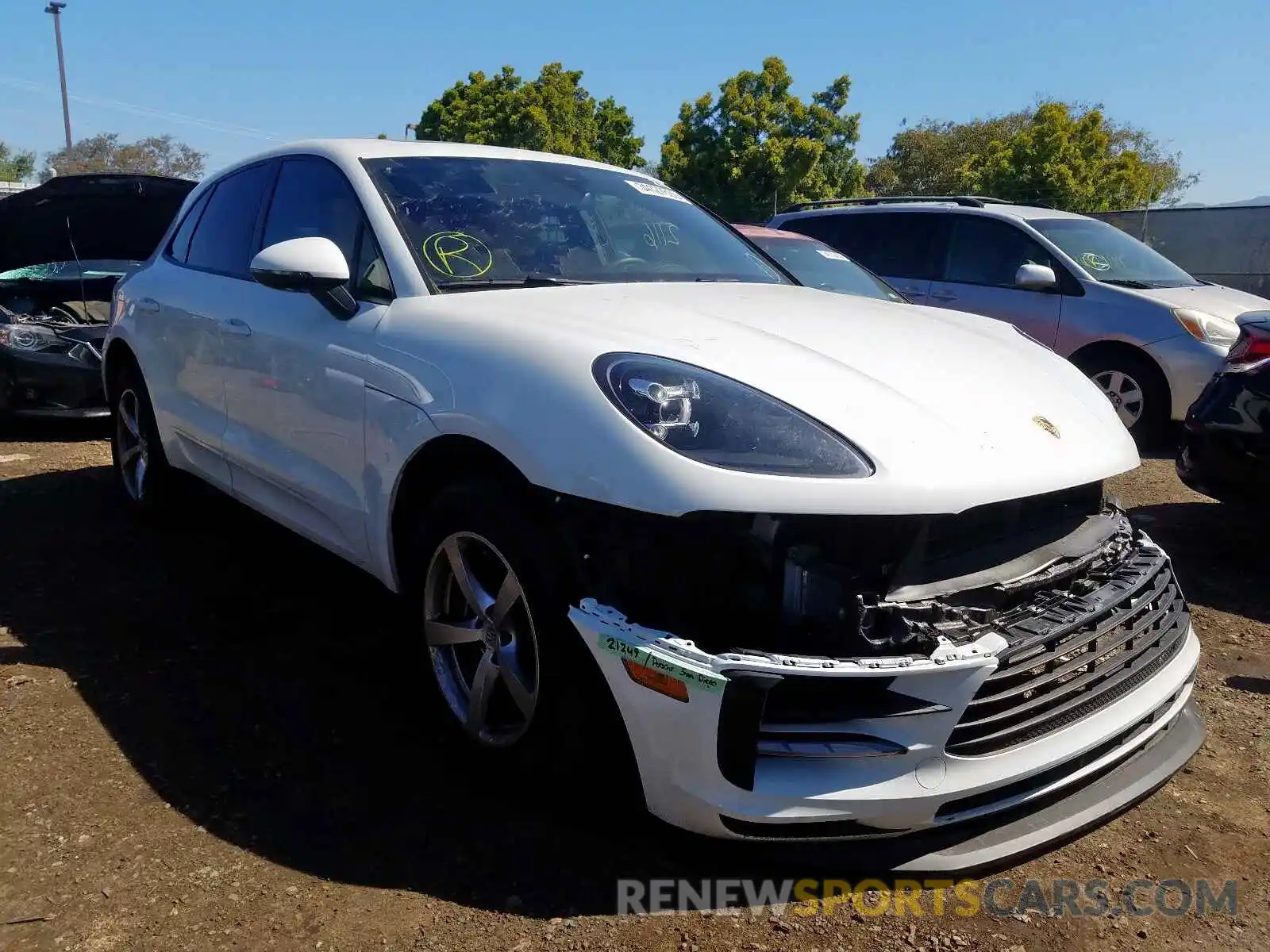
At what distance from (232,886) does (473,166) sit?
2293 millimetres

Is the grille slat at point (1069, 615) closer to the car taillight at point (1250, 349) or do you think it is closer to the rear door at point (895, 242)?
the car taillight at point (1250, 349)

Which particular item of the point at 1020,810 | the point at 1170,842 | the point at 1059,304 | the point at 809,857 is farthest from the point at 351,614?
the point at 1059,304

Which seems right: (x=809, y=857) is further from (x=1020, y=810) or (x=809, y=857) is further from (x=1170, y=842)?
(x=1170, y=842)

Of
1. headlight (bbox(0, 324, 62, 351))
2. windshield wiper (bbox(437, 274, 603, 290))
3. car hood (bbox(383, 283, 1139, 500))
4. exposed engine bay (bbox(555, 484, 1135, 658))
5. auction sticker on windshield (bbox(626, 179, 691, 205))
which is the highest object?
auction sticker on windshield (bbox(626, 179, 691, 205))

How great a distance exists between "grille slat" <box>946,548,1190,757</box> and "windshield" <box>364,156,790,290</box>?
1.63 metres

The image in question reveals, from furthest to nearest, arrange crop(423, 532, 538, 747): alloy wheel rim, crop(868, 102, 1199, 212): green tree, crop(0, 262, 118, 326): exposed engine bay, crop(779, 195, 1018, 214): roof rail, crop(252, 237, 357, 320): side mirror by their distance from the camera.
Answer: crop(868, 102, 1199, 212): green tree < crop(779, 195, 1018, 214): roof rail < crop(0, 262, 118, 326): exposed engine bay < crop(252, 237, 357, 320): side mirror < crop(423, 532, 538, 747): alloy wheel rim

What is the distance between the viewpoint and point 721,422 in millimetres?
2148

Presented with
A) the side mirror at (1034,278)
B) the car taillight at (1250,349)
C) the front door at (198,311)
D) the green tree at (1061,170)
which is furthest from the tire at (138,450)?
the green tree at (1061,170)

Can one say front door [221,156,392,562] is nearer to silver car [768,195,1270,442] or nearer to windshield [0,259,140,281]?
windshield [0,259,140,281]

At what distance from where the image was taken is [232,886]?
2.24 m

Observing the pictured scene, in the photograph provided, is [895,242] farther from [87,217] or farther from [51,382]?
[51,382]

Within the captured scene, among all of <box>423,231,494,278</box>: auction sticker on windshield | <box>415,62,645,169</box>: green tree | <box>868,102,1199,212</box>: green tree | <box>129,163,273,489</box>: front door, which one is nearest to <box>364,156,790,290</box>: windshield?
<box>423,231,494,278</box>: auction sticker on windshield

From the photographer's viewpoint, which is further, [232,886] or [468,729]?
[468,729]

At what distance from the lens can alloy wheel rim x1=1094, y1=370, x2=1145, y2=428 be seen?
712 centimetres
